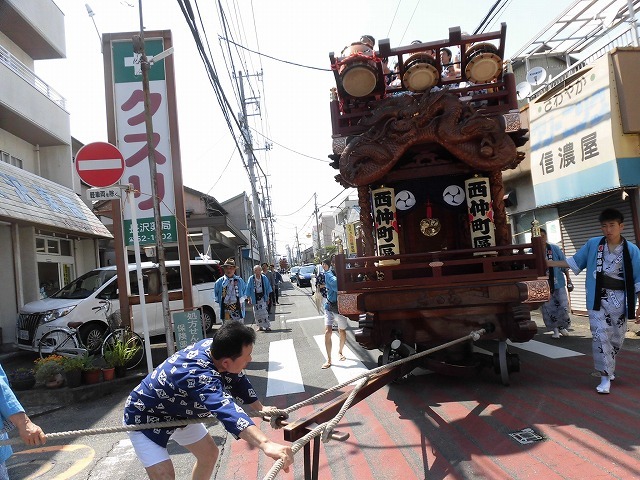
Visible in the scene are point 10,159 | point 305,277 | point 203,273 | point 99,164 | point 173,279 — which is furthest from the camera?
point 305,277

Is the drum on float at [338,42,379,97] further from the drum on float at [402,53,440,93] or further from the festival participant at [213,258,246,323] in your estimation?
the festival participant at [213,258,246,323]

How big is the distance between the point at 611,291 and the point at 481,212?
1982 mm

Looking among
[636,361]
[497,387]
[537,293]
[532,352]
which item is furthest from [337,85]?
[636,361]

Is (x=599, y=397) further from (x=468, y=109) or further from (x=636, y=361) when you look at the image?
(x=468, y=109)

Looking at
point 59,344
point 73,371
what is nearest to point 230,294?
point 59,344

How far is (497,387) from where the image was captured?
18.1 ft

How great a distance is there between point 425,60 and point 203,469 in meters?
5.85

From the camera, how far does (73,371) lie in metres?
6.63

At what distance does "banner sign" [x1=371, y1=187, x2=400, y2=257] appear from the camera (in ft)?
22.0

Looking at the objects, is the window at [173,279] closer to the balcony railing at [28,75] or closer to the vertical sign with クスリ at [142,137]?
the vertical sign with クスリ at [142,137]

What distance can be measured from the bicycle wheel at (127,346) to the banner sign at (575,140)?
9.10 meters

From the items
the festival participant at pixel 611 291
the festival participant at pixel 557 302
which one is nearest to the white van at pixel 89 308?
the festival participant at pixel 611 291

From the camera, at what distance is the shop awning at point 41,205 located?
970cm

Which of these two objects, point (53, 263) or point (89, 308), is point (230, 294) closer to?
point (89, 308)
